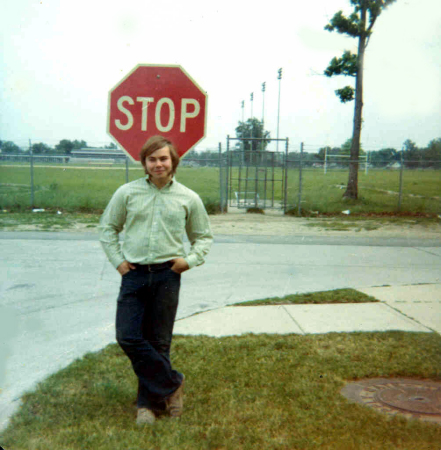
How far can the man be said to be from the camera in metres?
3.44

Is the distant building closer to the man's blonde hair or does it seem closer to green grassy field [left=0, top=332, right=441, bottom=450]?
green grassy field [left=0, top=332, right=441, bottom=450]

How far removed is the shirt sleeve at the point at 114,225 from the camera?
11.5 ft

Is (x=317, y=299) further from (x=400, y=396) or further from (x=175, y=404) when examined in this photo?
(x=175, y=404)

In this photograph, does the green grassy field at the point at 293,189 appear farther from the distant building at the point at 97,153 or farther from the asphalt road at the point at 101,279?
the asphalt road at the point at 101,279

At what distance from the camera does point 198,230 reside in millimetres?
3654

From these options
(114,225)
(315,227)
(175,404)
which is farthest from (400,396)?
(315,227)

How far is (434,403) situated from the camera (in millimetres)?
3850

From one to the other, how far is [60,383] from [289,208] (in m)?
14.9

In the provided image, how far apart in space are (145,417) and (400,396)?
5.80 feet

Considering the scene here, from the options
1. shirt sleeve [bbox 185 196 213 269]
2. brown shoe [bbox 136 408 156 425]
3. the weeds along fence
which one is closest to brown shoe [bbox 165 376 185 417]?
brown shoe [bbox 136 408 156 425]

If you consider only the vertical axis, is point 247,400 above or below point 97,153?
below

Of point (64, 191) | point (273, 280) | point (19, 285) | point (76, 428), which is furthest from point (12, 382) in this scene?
point (64, 191)

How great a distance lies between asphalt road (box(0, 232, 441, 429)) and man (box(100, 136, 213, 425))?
94 cm

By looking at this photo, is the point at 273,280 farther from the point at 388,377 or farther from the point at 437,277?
the point at 388,377
